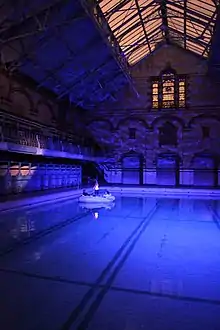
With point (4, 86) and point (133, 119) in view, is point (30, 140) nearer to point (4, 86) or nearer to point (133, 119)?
point (4, 86)

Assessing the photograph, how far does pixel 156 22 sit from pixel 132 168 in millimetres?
10978

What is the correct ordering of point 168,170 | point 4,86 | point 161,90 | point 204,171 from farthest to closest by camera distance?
point 161,90
point 168,170
point 204,171
point 4,86

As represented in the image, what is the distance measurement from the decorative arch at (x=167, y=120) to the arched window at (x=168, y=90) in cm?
92

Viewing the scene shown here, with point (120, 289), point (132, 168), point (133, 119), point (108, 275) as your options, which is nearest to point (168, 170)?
point (132, 168)

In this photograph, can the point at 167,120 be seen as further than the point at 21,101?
Yes

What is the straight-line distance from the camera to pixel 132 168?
2659 cm

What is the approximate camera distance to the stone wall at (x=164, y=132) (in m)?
25.1

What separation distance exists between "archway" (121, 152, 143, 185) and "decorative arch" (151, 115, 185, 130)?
2.79 metres

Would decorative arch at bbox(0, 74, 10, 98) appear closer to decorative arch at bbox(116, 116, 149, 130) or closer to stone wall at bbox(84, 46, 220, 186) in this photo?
stone wall at bbox(84, 46, 220, 186)

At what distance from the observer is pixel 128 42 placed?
23.2 metres

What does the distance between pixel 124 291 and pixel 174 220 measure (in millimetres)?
6671

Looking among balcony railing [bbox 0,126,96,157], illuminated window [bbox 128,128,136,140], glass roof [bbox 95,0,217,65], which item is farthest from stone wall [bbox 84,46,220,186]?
balcony railing [bbox 0,126,96,157]

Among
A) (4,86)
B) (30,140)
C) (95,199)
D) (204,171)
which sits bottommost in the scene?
(95,199)

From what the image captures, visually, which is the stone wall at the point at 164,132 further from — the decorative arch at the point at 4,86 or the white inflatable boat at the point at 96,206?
the white inflatable boat at the point at 96,206
